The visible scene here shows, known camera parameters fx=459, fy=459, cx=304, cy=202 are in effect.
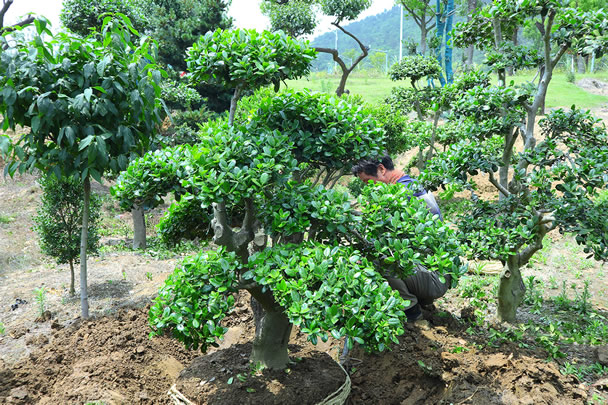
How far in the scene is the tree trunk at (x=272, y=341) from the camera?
323 centimetres

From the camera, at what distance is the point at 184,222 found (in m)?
3.58

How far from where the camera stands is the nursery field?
3186 mm

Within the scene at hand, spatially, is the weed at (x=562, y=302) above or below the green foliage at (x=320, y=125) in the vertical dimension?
below

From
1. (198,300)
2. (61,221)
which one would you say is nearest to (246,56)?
(198,300)

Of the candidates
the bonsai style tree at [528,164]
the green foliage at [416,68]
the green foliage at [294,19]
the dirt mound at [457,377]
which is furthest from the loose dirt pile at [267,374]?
the green foliage at [294,19]

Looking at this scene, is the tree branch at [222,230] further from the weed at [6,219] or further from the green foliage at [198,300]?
the weed at [6,219]

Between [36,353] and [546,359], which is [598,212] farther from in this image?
[36,353]

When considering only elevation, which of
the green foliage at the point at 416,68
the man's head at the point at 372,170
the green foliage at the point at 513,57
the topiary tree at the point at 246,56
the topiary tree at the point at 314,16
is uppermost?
the topiary tree at the point at 314,16

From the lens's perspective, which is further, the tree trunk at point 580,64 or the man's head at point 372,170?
the tree trunk at point 580,64

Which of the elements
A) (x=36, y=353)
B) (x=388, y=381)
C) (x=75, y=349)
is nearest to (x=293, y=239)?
(x=388, y=381)

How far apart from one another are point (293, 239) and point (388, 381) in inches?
53.9

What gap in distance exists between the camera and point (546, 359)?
3.66 m

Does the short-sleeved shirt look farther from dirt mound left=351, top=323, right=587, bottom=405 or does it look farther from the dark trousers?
dirt mound left=351, top=323, right=587, bottom=405

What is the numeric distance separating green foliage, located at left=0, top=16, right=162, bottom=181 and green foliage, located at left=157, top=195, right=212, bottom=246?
30.1 inches
